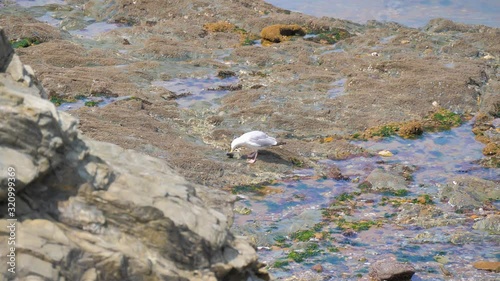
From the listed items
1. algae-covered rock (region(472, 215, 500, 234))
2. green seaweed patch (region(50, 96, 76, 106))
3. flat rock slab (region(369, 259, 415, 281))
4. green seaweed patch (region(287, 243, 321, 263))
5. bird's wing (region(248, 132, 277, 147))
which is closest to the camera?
flat rock slab (region(369, 259, 415, 281))

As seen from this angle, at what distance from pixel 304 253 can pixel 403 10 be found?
5382cm

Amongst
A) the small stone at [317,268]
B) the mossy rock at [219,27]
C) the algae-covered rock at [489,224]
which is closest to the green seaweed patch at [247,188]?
the small stone at [317,268]

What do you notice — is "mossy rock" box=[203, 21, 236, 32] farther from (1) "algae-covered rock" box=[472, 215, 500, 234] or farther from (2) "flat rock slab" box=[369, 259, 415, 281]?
(2) "flat rock slab" box=[369, 259, 415, 281]

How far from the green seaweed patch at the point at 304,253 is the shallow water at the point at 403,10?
46.3m

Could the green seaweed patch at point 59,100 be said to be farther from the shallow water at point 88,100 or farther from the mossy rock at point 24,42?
the mossy rock at point 24,42

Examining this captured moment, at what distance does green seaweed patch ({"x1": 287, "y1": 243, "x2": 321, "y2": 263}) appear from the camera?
17656 millimetres

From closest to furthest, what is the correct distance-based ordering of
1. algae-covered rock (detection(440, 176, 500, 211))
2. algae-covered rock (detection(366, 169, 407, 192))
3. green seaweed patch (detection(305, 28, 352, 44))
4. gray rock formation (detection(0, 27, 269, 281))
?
gray rock formation (detection(0, 27, 269, 281))
algae-covered rock (detection(440, 176, 500, 211))
algae-covered rock (detection(366, 169, 407, 192))
green seaweed patch (detection(305, 28, 352, 44))

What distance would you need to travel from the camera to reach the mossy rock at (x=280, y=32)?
4522 centimetres

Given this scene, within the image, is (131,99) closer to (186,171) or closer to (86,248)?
(186,171)

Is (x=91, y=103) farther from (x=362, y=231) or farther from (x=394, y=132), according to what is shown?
(x=362, y=231)

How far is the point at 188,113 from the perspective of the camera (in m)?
30.1

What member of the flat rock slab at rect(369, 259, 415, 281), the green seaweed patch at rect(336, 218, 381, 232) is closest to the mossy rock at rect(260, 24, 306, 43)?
the green seaweed patch at rect(336, 218, 381, 232)

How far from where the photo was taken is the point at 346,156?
26.3 m

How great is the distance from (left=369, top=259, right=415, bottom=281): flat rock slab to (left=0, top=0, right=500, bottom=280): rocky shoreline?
194 inches
